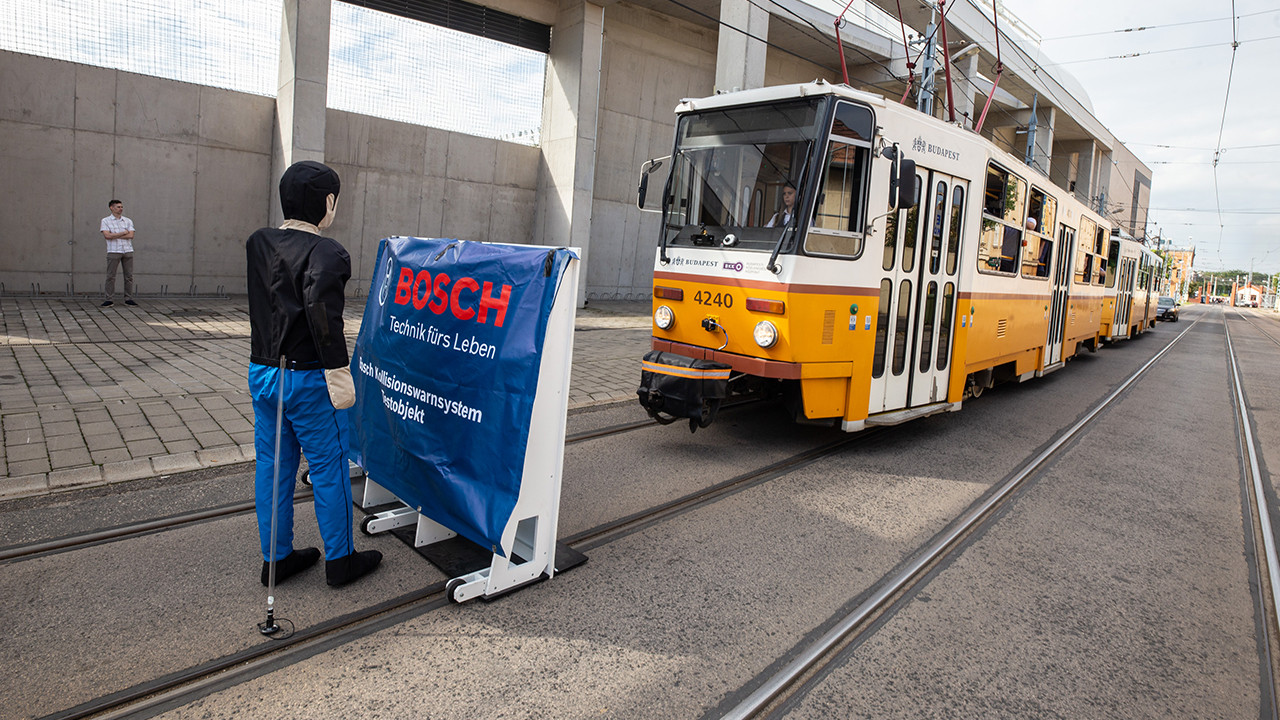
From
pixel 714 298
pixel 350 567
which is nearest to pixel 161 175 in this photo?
pixel 714 298

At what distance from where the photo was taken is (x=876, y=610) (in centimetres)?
379

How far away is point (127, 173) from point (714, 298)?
41.0ft

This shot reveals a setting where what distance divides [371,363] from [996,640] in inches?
144

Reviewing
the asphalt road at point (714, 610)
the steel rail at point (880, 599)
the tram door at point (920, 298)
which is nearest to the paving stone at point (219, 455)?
the asphalt road at point (714, 610)

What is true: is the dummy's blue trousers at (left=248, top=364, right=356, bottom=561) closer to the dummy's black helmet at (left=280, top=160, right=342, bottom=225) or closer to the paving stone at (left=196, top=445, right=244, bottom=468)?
the dummy's black helmet at (left=280, top=160, right=342, bottom=225)

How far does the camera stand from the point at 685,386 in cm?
592

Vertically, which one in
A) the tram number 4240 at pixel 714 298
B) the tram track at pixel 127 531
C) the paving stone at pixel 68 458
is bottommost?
the tram track at pixel 127 531

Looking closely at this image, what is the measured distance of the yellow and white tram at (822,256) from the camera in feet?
19.6

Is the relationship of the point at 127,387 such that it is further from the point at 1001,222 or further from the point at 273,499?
the point at 1001,222

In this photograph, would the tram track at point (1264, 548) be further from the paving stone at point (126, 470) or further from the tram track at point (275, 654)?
the paving stone at point (126, 470)

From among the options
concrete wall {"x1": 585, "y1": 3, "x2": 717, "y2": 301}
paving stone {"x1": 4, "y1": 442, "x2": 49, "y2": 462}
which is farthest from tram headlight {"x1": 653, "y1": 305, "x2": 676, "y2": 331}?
concrete wall {"x1": 585, "y1": 3, "x2": 717, "y2": 301}

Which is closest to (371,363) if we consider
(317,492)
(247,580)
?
(317,492)

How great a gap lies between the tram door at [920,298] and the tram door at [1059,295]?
4.70 meters

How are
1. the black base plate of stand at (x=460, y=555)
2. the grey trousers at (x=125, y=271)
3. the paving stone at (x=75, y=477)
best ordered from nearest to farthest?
the black base plate of stand at (x=460, y=555)
the paving stone at (x=75, y=477)
the grey trousers at (x=125, y=271)
